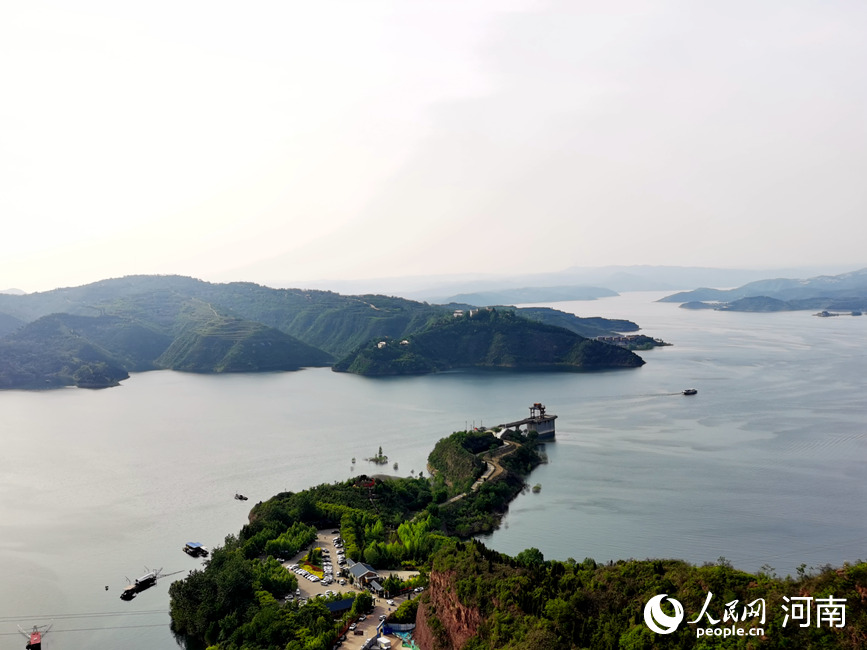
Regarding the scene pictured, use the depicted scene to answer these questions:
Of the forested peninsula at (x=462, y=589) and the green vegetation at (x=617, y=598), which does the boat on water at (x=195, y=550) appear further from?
the green vegetation at (x=617, y=598)

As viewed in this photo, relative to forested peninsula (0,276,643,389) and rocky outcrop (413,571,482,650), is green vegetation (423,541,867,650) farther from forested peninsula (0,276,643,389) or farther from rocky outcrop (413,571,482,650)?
forested peninsula (0,276,643,389)

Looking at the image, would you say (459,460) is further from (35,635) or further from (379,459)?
(35,635)

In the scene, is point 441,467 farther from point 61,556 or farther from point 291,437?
point 61,556

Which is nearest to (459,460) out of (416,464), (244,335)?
(416,464)

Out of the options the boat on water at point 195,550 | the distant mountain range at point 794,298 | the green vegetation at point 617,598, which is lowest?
the boat on water at point 195,550

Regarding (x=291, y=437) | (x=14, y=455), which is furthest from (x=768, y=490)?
(x=14, y=455)

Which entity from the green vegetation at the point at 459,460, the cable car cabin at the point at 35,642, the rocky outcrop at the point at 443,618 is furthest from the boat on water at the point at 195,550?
the rocky outcrop at the point at 443,618
